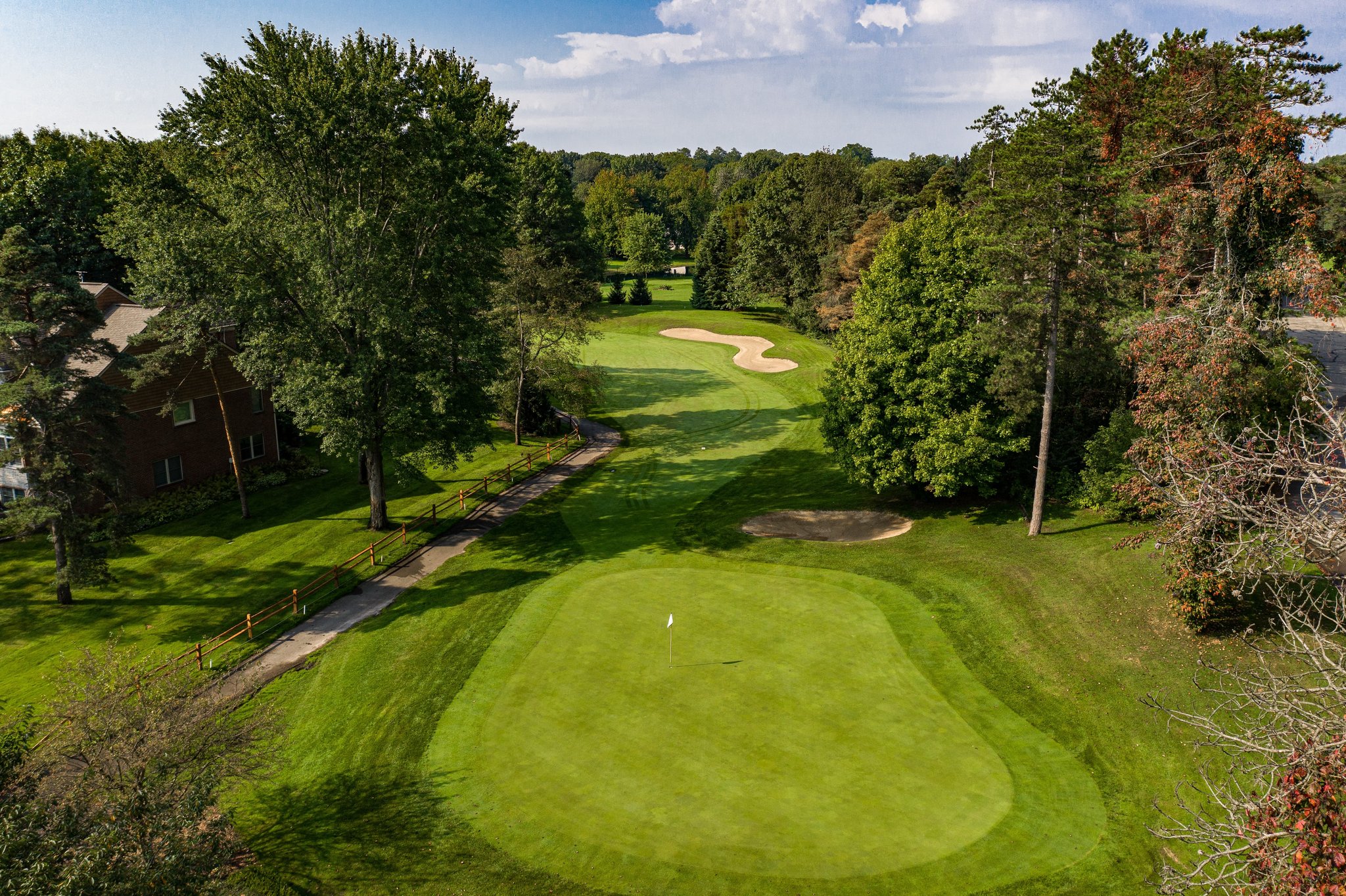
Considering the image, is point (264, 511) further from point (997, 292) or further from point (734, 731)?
point (997, 292)

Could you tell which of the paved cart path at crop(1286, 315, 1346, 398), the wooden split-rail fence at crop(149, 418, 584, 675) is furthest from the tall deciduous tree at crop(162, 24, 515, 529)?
the paved cart path at crop(1286, 315, 1346, 398)

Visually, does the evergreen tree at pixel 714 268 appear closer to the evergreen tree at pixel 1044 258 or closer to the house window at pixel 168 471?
the evergreen tree at pixel 1044 258

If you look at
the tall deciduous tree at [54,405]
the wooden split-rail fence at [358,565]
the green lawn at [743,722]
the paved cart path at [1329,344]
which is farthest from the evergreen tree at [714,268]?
the tall deciduous tree at [54,405]

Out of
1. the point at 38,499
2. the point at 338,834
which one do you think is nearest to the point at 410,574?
the point at 38,499

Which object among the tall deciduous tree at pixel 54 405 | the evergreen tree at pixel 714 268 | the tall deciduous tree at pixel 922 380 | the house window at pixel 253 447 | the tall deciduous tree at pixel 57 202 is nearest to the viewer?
the tall deciduous tree at pixel 54 405

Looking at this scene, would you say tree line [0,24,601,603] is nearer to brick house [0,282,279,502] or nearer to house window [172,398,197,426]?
brick house [0,282,279,502]

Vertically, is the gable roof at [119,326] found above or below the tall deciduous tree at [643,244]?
below
